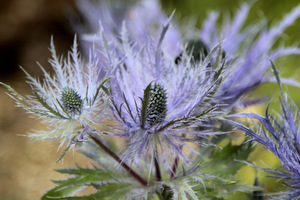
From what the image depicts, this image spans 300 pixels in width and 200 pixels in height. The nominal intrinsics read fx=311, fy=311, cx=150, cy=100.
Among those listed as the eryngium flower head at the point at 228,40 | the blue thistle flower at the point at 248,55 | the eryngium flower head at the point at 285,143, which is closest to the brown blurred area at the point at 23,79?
the eryngium flower head at the point at 228,40

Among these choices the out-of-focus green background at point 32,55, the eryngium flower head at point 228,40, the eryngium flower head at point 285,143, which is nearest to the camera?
the eryngium flower head at point 285,143

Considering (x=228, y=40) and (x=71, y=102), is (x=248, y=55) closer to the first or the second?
(x=228, y=40)

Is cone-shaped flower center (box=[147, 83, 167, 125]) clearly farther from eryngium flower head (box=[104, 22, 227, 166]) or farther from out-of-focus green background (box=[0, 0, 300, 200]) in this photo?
out-of-focus green background (box=[0, 0, 300, 200])


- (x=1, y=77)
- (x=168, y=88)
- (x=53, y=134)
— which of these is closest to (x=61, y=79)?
(x=53, y=134)

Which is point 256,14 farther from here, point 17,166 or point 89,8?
point 17,166

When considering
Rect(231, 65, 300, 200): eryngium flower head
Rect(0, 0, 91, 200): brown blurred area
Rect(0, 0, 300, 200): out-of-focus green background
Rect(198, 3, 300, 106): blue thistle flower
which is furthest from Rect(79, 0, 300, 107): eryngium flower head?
Rect(0, 0, 91, 200): brown blurred area

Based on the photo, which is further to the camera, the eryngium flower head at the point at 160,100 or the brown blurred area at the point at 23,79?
the brown blurred area at the point at 23,79

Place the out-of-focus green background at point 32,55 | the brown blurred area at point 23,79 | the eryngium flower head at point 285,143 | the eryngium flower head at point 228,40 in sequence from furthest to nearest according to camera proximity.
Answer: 1. the brown blurred area at point 23,79
2. the out-of-focus green background at point 32,55
3. the eryngium flower head at point 228,40
4. the eryngium flower head at point 285,143

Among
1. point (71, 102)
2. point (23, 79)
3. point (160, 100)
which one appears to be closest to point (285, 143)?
point (160, 100)

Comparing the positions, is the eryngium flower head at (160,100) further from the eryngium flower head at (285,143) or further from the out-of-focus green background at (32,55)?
the out-of-focus green background at (32,55)
